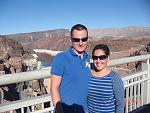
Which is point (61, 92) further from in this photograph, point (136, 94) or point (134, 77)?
point (136, 94)

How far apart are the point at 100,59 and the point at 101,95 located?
33cm

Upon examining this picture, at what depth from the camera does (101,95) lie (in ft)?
8.18

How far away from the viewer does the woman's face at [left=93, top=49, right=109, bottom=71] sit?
2.53 m

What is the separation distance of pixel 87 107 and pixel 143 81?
8.18ft

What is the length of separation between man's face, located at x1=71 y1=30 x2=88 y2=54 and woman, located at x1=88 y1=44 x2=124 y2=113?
274 millimetres

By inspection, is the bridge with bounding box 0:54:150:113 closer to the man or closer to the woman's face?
the man

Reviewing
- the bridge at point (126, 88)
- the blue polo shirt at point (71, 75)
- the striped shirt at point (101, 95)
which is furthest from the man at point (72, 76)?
the bridge at point (126, 88)

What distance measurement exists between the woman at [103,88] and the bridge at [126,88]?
482mm

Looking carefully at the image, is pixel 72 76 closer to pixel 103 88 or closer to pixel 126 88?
pixel 103 88

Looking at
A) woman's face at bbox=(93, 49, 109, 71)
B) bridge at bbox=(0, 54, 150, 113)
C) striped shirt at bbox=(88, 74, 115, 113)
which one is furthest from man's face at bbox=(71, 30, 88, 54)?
bridge at bbox=(0, 54, 150, 113)

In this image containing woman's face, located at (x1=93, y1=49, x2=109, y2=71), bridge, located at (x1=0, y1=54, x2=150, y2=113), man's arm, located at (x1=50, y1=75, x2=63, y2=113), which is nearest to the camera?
man's arm, located at (x1=50, y1=75, x2=63, y2=113)

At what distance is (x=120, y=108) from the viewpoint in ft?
8.35

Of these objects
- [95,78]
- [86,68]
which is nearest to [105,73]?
[95,78]

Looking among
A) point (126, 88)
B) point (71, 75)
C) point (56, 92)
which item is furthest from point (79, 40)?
point (126, 88)
